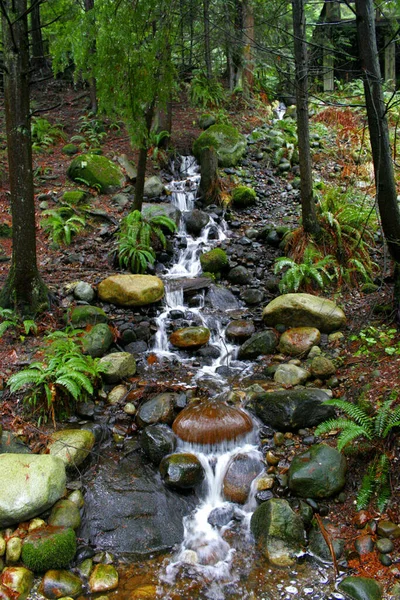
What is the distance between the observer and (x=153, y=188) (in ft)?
39.8

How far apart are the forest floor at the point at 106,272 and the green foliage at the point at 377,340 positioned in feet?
0.10

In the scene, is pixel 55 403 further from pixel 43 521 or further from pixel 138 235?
pixel 138 235

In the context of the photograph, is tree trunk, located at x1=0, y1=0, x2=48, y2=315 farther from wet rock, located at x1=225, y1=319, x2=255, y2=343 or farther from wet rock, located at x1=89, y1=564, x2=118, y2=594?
wet rock, located at x1=89, y1=564, x2=118, y2=594

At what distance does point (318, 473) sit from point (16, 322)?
16.2ft

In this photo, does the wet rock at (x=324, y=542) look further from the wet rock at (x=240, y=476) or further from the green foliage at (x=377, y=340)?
the green foliage at (x=377, y=340)

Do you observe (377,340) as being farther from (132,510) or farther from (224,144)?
(224,144)

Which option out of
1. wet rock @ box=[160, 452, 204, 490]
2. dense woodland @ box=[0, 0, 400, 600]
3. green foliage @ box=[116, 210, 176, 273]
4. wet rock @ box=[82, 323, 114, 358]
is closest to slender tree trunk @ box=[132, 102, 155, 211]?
dense woodland @ box=[0, 0, 400, 600]

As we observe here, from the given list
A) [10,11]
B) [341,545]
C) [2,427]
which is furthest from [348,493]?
[10,11]

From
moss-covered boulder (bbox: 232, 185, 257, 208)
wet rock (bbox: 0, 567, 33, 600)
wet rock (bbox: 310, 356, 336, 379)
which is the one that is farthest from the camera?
moss-covered boulder (bbox: 232, 185, 257, 208)

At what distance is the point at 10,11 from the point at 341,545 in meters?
8.07

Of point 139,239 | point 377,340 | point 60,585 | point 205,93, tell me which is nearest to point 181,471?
point 60,585

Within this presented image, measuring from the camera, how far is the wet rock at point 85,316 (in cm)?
756

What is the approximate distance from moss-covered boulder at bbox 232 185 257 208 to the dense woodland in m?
0.04

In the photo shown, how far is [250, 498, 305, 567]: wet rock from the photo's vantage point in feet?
14.4
